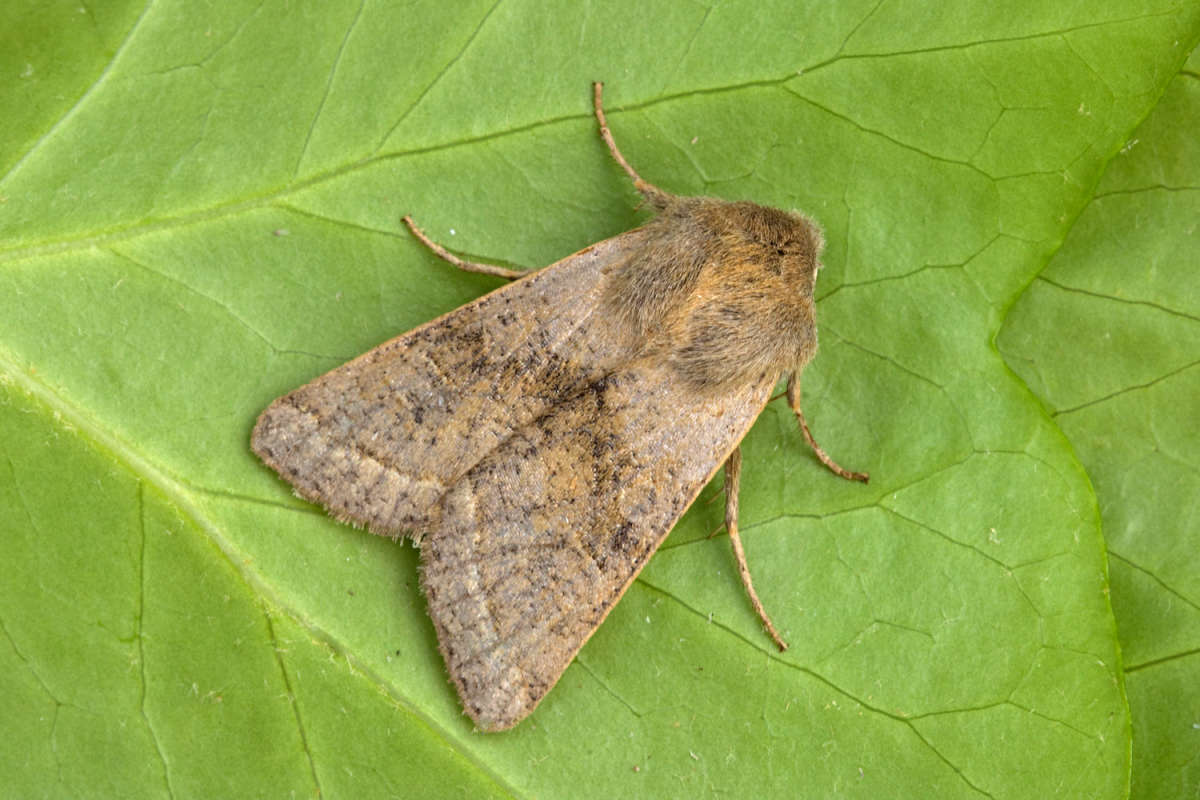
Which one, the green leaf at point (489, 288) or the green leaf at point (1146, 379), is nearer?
the green leaf at point (489, 288)

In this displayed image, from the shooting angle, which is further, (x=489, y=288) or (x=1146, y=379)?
(x=1146, y=379)

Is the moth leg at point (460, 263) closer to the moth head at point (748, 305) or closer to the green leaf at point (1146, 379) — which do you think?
the moth head at point (748, 305)

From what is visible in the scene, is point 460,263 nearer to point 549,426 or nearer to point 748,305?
point 549,426

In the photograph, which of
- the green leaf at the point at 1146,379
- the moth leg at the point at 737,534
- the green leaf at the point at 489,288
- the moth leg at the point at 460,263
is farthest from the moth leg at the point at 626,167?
the green leaf at the point at 1146,379

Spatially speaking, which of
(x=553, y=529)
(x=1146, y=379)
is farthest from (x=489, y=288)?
(x=1146, y=379)

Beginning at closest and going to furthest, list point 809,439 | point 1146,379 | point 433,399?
point 433,399, point 809,439, point 1146,379

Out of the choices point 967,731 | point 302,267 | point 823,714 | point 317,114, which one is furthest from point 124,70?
point 967,731

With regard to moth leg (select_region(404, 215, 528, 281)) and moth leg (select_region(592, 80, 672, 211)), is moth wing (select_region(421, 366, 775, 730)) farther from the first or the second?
moth leg (select_region(592, 80, 672, 211))

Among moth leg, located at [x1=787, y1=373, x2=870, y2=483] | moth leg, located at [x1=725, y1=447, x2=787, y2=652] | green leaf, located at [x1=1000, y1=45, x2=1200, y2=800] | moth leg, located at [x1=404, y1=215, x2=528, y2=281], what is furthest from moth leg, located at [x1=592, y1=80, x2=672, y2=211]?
green leaf, located at [x1=1000, y1=45, x2=1200, y2=800]
